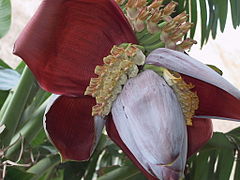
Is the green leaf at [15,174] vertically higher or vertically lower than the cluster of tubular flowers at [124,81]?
lower

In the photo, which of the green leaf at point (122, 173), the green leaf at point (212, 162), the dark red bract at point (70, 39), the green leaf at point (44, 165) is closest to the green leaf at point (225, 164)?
the green leaf at point (212, 162)

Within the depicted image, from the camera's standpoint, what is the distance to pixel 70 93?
0.40 metres

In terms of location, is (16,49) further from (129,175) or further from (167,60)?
(129,175)

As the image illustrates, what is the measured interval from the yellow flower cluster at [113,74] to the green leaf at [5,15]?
13.5 inches

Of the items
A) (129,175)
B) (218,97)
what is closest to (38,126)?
(129,175)

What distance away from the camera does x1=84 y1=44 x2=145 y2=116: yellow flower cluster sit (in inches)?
14.8

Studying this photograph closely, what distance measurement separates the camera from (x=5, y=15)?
2.28 feet

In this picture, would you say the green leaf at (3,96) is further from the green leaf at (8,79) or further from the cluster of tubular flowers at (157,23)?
the cluster of tubular flowers at (157,23)

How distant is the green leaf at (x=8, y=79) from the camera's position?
0.59 m

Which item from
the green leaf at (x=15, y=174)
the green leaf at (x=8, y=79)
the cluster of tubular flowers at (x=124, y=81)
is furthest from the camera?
the green leaf at (x=8, y=79)

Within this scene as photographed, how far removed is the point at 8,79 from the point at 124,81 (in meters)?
0.29

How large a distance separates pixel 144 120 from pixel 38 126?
0.86 feet

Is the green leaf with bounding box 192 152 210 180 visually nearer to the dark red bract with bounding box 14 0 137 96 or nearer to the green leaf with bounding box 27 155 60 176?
the green leaf with bounding box 27 155 60 176

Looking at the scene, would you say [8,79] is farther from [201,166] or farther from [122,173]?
[201,166]
